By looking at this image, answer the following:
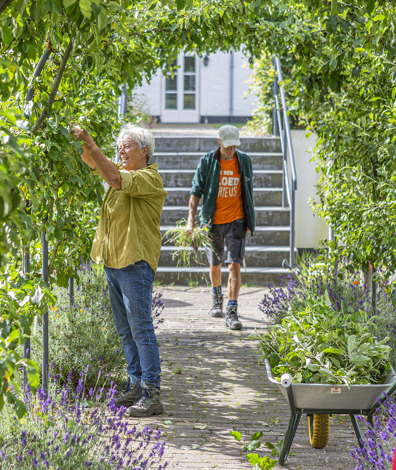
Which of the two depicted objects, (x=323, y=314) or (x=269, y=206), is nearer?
(x=323, y=314)

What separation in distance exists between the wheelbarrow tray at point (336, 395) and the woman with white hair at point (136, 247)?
3.63ft

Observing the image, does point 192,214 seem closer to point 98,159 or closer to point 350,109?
point 350,109

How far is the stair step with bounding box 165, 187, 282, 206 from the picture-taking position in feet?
34.2

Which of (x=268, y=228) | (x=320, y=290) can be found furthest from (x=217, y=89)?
(x=320, y=290)

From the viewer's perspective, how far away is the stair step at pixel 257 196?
34.2 feet

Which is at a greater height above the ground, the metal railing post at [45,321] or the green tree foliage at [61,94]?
the green tree foliage at [61,94]

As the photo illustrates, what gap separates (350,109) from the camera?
5457 millimetres

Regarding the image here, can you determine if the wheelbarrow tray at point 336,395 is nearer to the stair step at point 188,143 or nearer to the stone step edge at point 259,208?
the stone step edge at point 259,208

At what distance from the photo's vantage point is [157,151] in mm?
11656

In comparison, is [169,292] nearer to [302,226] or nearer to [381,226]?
[302,226]

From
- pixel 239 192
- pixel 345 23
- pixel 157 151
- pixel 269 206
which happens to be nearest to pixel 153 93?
pixel 157 151

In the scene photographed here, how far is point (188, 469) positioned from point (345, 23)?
10.1ft

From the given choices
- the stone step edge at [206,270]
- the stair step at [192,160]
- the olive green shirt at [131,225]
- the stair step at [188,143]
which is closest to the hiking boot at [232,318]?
the stone step edge at [206,270]

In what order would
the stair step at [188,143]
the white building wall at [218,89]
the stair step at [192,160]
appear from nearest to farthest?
the stair step at [192,160] < the stair step at [188,143] < the white building wall at [218,89]
